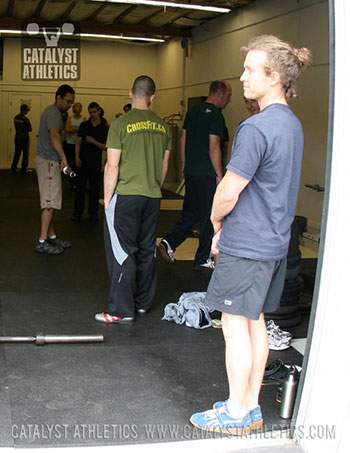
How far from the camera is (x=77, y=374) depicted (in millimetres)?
3199

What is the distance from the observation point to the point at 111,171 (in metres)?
3.97

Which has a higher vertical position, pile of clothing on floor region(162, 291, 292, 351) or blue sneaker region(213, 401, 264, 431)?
pile of clothing on floor region(162, 291, 292, 351)

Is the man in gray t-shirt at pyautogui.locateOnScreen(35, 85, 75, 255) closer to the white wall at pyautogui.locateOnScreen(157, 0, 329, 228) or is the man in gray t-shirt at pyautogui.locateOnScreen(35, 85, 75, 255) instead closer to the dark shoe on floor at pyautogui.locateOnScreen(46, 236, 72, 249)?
the dark shoe on floor at pyautogui.locateOnScreen(46, 236, 72, 249)

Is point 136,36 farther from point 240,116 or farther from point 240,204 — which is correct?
point 240,204

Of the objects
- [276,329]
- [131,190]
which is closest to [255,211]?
[276,329]

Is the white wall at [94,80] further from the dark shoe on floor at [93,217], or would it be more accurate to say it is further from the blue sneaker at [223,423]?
the blue sneaker at [223,423]

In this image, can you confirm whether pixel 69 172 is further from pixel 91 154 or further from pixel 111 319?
pixel 91 154

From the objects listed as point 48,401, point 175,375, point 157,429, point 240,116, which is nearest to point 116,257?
point 175,375

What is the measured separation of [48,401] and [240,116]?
8.95m

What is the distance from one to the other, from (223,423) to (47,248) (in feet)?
13.1

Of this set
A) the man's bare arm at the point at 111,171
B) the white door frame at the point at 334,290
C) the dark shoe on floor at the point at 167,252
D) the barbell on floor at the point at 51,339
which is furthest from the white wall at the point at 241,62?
the white door frame at the point at 334,290

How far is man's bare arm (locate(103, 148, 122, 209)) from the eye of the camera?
3.95 m

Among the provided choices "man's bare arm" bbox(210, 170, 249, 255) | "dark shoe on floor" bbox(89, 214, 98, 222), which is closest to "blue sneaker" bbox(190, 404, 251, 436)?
"man's bare arm" bbox(210, 170, 249, 255)

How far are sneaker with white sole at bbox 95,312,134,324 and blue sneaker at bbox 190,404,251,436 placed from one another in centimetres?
154
